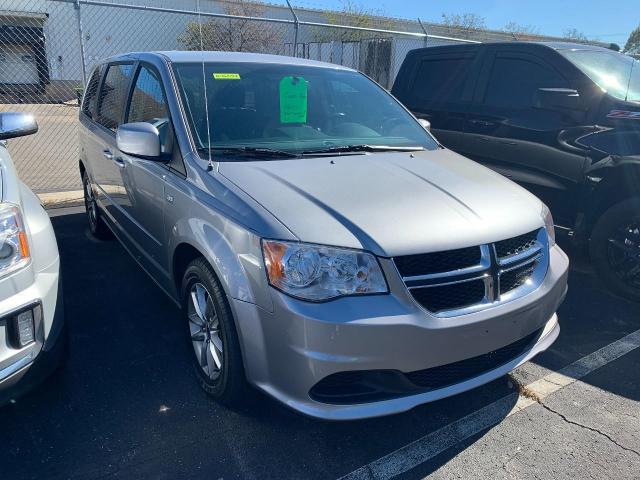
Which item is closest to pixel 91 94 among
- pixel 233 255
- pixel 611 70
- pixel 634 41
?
pixel 233 255

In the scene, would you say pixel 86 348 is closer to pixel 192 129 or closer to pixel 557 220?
pixel 192 129

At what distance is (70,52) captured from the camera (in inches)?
880

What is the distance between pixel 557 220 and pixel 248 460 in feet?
11.4

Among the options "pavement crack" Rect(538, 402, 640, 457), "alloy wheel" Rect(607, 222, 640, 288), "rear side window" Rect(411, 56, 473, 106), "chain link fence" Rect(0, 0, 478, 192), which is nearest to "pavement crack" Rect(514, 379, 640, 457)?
"pavement crack" Rect(538, 402, 640, 457)

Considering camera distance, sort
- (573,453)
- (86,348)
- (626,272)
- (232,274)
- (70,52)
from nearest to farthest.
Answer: (232,274), (573,453), (86,348), (626,272), (70,52)

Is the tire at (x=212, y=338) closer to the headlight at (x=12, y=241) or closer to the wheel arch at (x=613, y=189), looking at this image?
the headlight at (x=12, y=241)

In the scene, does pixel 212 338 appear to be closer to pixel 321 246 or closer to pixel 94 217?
pixel 321 246

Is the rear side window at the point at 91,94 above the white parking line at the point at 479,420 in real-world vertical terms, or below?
above

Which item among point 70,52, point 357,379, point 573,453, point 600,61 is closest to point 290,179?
point 357,379

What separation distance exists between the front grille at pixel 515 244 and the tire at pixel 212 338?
1311mm

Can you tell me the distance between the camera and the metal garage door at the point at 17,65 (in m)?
18.6

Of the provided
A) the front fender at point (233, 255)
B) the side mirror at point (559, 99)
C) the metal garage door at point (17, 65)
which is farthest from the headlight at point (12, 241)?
the metal garage door at point (17, 65)

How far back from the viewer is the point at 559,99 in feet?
14.1

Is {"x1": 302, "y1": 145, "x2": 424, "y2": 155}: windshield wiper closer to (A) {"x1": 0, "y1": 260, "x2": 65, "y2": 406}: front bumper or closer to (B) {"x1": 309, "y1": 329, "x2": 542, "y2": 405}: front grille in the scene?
(B) {"x1": 309, "y1": 329, "x2": 542, "y2": 405}: front grille
